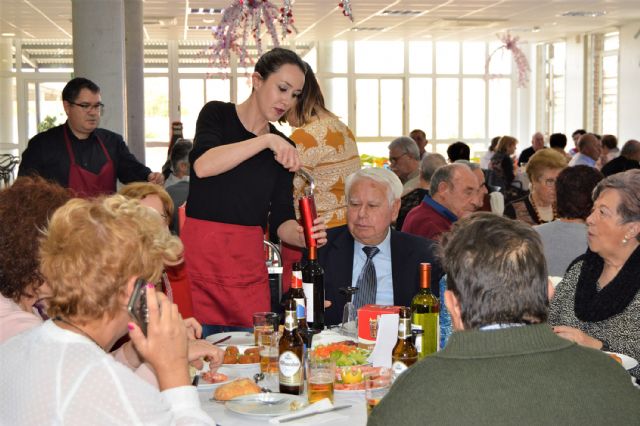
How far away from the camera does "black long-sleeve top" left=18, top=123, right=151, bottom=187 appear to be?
4.77m

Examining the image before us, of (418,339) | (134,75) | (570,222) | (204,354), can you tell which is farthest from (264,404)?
(134,75)

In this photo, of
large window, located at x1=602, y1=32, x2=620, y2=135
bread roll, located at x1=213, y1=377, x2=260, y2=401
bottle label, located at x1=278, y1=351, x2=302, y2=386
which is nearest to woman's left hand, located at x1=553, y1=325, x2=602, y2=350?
bottle label, located at x1=278, y1=351, x2=302, y2=386

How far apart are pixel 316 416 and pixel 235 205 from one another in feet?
4.42

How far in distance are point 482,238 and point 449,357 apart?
0.94 ft

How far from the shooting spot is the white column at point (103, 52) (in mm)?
8180

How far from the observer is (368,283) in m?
3.54

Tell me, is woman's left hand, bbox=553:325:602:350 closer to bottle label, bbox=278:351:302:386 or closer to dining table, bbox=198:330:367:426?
dining table, bbox=198:330:367:426

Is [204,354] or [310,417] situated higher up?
[204,354]

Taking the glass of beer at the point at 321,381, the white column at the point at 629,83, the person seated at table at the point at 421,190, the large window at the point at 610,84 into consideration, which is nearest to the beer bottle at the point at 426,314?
the glass of beer at the point at 321,381

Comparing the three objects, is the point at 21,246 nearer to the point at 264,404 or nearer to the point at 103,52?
the point at 264,404

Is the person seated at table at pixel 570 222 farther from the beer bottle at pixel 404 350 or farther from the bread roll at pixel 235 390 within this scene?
the bread roll at pixel 235 390

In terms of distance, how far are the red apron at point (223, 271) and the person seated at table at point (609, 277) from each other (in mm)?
1233

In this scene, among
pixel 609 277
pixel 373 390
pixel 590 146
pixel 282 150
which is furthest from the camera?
pixel 590 146

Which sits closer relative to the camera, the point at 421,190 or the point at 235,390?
the point at 235,390
